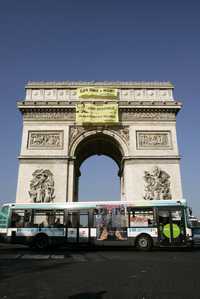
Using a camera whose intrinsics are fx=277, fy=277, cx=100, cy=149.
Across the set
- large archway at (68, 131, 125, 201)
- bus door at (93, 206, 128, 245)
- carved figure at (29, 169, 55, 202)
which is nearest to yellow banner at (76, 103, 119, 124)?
large archway at (68, 131, 125, 201)

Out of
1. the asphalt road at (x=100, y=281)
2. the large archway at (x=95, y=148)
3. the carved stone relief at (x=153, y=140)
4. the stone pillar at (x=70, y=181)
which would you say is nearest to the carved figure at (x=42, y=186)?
the stone pillar at (x=70, y=181)

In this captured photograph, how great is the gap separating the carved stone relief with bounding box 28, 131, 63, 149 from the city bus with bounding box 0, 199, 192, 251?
304 inches

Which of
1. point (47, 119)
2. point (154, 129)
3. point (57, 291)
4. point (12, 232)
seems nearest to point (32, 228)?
point (12, 232)

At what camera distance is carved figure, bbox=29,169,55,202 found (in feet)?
62.5

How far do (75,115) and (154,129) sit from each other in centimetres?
616

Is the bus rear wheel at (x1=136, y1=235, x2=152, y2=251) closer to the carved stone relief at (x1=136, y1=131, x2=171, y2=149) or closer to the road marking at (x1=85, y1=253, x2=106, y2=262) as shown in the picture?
the road marking at (x1=85, y1=253, x2=106, y2=262)

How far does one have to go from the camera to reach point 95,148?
24.6 meters

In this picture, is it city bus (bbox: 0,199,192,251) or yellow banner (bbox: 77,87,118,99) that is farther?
yellow banner (bbox: 77,87,118,99)

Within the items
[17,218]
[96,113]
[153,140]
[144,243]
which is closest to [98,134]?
[96,113]

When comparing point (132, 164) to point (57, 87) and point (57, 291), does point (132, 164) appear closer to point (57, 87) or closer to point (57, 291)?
point (57, 87)

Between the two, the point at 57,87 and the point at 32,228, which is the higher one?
the point at 57,87

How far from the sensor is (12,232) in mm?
13039

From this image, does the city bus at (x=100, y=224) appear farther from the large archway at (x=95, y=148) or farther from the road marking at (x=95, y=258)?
the large archway at (x=95, y=148)

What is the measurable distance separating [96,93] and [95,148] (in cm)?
524
